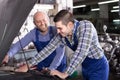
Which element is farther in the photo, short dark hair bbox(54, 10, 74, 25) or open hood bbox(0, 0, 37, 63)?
short dark hair bbox(54, 10, 74, 25)

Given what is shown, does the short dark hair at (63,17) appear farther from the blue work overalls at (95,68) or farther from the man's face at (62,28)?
the blue work overalls at (95,68)

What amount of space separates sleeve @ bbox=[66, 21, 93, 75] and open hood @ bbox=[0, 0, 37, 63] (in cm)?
59

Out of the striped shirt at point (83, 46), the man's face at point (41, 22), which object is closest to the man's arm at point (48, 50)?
the striped shirt at point (83, 46)

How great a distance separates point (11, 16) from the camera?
1.58 m

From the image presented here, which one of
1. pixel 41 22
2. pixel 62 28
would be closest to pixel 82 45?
pixel 62 28

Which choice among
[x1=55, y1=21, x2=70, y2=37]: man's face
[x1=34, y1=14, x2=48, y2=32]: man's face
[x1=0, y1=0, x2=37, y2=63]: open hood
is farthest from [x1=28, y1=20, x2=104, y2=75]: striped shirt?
[x1=0, y1=0, x2=37, y2=63]: open hood

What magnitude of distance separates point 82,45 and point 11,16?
2.41ft

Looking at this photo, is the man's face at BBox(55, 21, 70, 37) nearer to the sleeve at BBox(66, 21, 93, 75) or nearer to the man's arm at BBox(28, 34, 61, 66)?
the sleeve at BBox(66, 21, 93, 75)

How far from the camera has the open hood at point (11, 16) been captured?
4.96 ft

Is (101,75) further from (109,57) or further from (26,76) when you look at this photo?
(109,57)

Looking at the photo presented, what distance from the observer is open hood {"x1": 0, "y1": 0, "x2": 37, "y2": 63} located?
1512 mm

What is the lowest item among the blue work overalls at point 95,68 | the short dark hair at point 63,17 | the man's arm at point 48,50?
the blue work overalls at point 95,68

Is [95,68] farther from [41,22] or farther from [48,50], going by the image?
[41,22]

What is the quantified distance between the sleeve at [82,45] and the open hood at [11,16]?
59 cm
